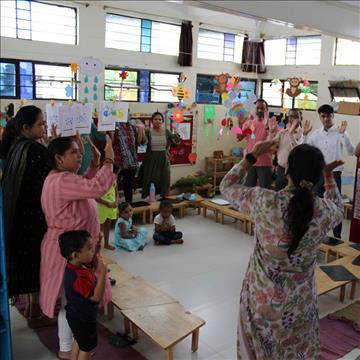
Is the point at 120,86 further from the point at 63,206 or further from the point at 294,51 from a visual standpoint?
the point at 63,206

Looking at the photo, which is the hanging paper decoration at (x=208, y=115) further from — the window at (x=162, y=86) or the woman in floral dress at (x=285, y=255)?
the woman in floral dress at (x=285, y=255)

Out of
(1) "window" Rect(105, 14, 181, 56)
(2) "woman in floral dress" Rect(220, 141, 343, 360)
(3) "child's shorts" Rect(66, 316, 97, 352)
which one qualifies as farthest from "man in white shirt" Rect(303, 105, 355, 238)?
(3) "child's shorts" Rect(66, 316, 97, 352)

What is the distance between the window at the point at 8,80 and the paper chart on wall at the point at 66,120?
2.51m

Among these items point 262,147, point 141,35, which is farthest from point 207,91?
point 262,147

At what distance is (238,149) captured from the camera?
330 inches

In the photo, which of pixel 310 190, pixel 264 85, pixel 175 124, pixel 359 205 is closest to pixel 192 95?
pixel 175 124

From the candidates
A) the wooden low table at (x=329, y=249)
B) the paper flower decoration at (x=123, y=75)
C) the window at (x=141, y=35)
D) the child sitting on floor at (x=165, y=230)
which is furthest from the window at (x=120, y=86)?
the wooden low table at (x=329, y=249)

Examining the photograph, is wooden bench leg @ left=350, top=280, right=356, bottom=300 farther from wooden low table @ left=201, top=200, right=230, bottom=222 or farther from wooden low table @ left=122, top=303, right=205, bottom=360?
wooden low table @ left=201, top=200, right=230, bottom=222

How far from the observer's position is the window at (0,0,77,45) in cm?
571

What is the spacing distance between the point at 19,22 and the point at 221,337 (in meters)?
4.71

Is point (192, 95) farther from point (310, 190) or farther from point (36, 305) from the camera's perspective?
point (310, 190)

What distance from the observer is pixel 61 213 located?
8.52 ft

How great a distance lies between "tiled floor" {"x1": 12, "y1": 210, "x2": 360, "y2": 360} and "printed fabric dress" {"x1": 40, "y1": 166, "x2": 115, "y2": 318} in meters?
0.65

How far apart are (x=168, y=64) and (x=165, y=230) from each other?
3175mm
